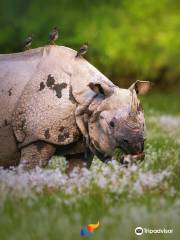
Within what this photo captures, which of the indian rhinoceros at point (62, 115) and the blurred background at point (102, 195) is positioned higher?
the indian rhinoceros at point (62, 115)

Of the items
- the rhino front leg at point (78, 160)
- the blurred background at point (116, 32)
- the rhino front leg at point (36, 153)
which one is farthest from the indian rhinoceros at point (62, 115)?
the blurred background at point (116, 32)

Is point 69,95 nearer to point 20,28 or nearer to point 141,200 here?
point 141,200

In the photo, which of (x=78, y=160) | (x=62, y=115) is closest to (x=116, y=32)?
(x=78, y=160)

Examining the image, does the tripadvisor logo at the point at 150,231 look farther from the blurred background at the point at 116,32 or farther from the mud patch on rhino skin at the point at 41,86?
the blurred background at the point at 116,32

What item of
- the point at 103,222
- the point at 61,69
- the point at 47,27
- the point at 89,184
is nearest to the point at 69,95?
the point at 61,69

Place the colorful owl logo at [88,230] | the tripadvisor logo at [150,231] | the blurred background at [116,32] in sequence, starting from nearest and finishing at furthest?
the colorful owl logo at [88,230], the tripadvisor logo at [150,231], the blurred background at [116,32]

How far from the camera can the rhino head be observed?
8.41 meters

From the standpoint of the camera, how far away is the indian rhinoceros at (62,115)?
8.52 m

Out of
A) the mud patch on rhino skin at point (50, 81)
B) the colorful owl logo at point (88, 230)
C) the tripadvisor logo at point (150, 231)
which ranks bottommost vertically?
the tripadvisor logo at point (150, 231)

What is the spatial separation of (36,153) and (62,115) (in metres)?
0.45

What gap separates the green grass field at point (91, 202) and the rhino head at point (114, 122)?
0.69 feet

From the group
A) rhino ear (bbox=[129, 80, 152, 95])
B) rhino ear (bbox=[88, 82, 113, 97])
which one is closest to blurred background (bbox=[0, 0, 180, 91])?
rhino ear (bbox=[129, 80, 152, 95])

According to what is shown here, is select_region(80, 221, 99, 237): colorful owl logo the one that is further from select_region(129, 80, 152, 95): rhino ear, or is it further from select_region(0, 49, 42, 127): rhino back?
select_region(129, 80, 152, 95): rhino ear

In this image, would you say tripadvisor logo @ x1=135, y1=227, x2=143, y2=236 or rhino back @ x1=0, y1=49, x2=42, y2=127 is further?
rhino back @ x1=0, y1=49, x2=42, y2=127
